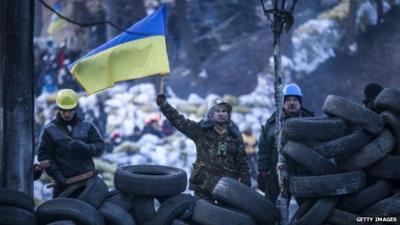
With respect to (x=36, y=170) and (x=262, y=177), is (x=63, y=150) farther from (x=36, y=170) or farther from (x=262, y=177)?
(x=262, y=177)

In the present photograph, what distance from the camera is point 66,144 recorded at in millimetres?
6930

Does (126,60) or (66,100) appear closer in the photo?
(66,100)

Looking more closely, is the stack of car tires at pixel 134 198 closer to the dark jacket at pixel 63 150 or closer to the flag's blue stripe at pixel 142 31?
the dark jacket at pixel 63 150

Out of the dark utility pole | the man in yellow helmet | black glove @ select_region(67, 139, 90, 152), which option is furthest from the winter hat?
the dark utility pole

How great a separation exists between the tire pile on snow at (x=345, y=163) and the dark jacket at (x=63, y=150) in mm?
2328

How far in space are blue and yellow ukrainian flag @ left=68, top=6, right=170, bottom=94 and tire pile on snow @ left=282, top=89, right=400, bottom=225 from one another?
2023mm

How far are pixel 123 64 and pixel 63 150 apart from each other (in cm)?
140

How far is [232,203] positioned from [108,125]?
41.8ft

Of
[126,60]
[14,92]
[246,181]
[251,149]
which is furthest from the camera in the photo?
[251,149]

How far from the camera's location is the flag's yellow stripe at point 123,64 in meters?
7.61

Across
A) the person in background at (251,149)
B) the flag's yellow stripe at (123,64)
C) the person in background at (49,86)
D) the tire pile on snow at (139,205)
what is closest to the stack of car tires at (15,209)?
the tire pile on snow at (139,205)

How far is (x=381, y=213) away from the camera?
630cm

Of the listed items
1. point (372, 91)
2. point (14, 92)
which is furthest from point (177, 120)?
point (372, 91)

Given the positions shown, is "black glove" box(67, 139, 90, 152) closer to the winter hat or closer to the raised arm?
the raised arm
